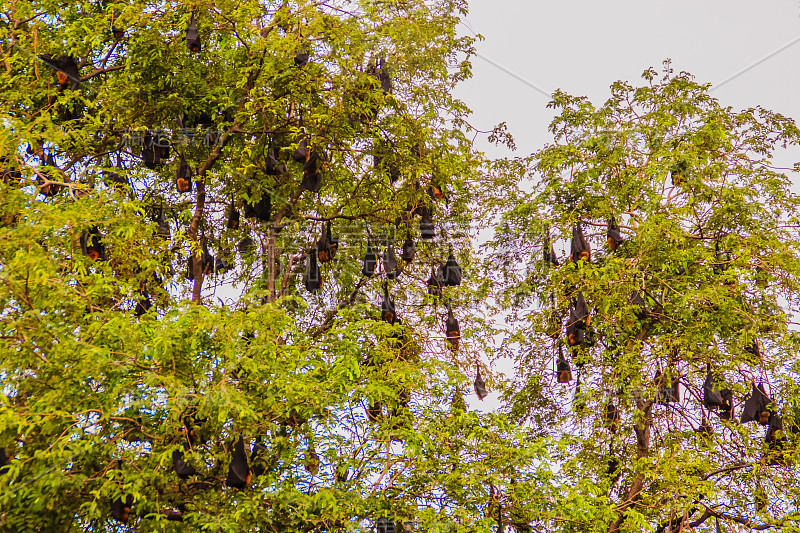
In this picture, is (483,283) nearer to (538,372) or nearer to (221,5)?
(538,372)

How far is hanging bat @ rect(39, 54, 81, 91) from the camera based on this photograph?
413 inches

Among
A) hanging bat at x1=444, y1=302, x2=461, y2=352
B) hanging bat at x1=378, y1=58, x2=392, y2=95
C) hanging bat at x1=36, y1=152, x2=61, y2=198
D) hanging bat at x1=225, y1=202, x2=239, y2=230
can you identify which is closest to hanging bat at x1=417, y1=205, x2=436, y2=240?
hanging bat at x1=444, y1=302, x2=461, y2=352

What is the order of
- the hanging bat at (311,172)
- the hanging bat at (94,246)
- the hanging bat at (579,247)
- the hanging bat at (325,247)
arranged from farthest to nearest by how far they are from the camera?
the hanging bat at (579,247)
the hanging bat at (325,247)
the hanging bat at (311,172)
the hanging bat at (94,246)

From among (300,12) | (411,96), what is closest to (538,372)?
(411,96)

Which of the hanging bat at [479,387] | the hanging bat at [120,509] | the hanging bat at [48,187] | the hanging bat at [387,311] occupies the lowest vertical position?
the hanging bat at [120,509]

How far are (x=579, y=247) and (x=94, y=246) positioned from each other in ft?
22.9

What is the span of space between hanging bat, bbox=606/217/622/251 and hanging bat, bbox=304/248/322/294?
4.50 meters

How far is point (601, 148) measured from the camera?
41.1 feet

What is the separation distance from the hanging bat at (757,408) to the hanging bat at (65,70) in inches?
406

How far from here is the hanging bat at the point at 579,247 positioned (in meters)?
12.0

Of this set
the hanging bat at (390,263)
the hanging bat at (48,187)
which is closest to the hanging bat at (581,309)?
the hanging bat at (390,263)

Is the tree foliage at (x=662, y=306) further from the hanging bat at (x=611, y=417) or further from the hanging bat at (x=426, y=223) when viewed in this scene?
the hanging bat at (x=426, y=223)

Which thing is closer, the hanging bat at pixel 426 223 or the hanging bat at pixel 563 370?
the hanging bat at pixel 426 223

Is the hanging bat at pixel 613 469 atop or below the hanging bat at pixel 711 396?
below
